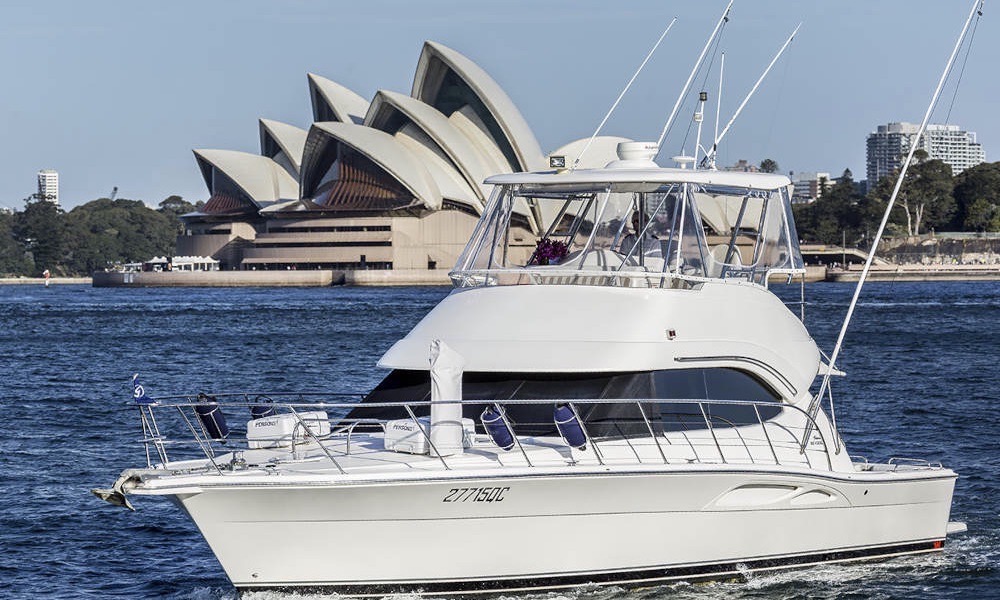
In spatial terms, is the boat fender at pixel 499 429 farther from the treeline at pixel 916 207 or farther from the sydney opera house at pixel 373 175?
the treeline at pixel 916 207

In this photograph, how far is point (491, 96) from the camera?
108 metres

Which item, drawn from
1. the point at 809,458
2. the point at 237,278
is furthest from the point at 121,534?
the point at 237,278

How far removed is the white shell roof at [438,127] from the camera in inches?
4289

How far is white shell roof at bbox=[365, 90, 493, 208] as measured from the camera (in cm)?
10894

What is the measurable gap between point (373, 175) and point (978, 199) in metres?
78.2

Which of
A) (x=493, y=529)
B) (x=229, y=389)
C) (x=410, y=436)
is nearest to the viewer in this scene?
(x=493, y=529)

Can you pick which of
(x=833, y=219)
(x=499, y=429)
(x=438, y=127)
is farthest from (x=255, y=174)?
(x=499, y=429)

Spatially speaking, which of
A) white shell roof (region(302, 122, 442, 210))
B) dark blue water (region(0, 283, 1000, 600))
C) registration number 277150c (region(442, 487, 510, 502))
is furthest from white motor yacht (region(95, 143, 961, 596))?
white shell roof (region(302, 122, 442, 210))

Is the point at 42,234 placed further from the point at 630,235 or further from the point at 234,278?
the point at 630,235

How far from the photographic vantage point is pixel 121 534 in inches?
603

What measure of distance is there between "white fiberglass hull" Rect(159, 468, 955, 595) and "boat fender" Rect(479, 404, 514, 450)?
0.58 m

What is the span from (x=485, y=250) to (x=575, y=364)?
6.73ft

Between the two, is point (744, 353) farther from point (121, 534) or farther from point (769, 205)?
point (121, 534)

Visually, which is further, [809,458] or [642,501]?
[809,458]
